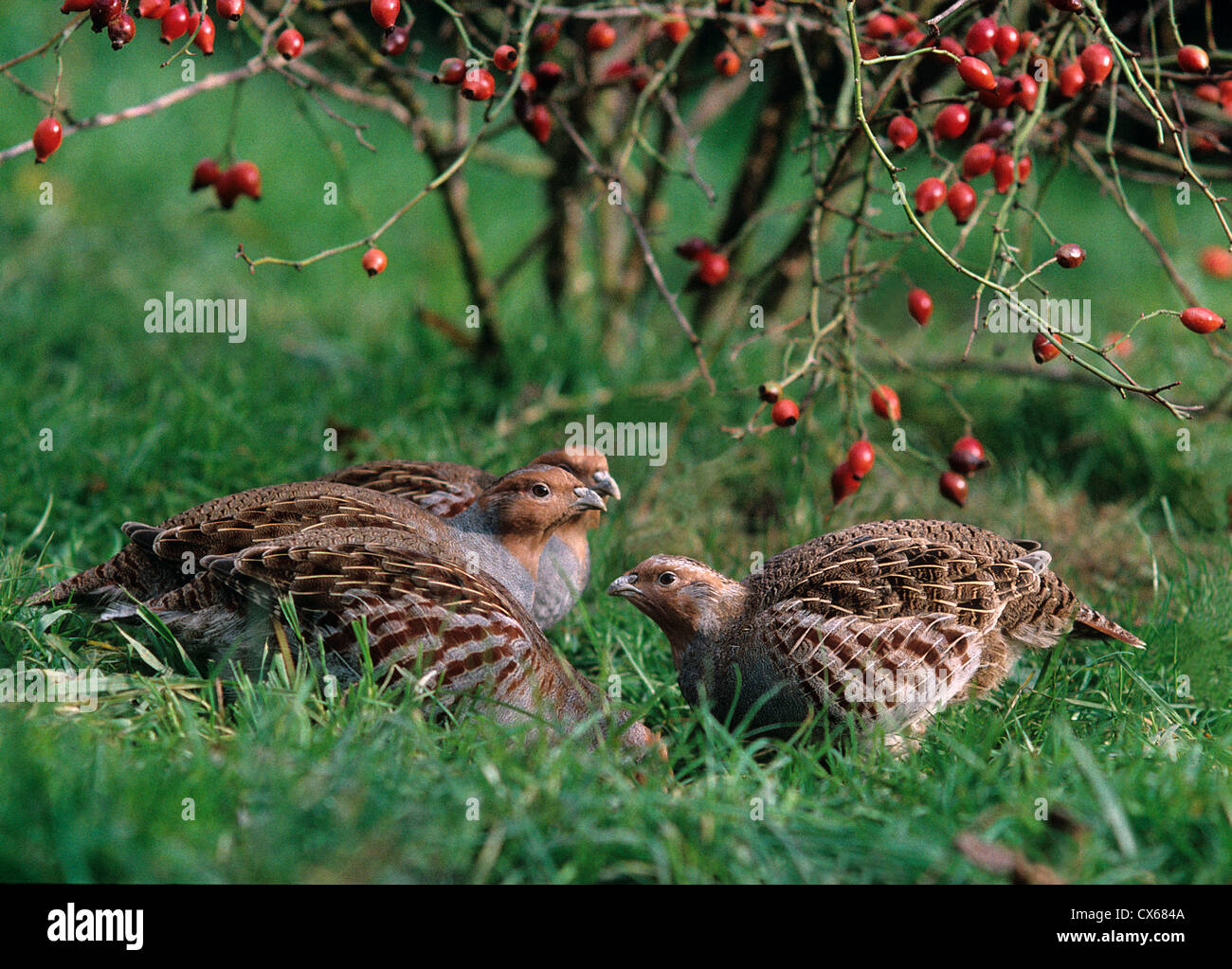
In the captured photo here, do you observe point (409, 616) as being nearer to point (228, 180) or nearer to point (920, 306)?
point (920, 306)

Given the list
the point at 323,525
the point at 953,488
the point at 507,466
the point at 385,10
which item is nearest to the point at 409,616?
the point at 323,525

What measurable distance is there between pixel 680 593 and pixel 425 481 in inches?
47.9

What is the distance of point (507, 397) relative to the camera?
5938 mm

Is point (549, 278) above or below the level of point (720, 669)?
above

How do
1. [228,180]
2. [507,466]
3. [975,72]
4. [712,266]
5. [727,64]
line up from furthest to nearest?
[507,466] < [712,266] < [228,180] < [727,64] < [975,72]

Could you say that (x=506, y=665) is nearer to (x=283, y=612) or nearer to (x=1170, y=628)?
(x=283, y=612)

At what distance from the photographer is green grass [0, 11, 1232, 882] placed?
2.52 meters

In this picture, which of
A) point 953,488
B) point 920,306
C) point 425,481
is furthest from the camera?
point 425,481

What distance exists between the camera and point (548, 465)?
4312 mm

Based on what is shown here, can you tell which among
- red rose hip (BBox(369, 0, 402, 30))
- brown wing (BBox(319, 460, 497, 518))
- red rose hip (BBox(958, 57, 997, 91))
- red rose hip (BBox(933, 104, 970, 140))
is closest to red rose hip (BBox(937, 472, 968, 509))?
red rose hip (BBox(933, 104, 970, 140))

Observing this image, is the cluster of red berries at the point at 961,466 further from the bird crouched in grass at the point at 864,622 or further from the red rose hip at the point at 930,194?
the red rose hip at the point at 930,194

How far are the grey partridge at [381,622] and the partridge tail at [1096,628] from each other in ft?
5.07

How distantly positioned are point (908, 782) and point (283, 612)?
1.90 meters

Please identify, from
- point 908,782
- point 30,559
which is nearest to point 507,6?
point 30,559
